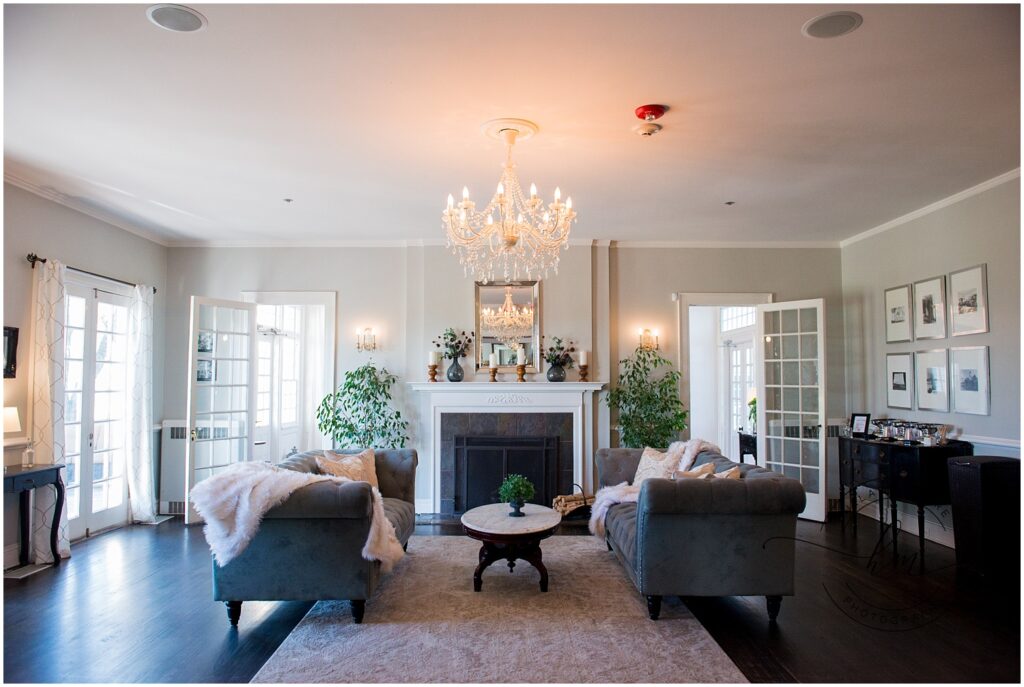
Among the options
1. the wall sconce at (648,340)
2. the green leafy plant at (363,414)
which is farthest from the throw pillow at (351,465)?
the wall sconce at (648,340)

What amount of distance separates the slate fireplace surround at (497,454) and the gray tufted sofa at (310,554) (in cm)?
283

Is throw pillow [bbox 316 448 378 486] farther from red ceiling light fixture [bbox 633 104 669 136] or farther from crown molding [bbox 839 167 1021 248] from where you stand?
crown molding [bbox 839 167 1021 248]

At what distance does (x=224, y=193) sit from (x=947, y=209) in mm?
5743

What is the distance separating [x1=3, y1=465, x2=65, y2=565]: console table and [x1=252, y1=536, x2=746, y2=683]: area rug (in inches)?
88.8

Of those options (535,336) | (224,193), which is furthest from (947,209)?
(224,193)

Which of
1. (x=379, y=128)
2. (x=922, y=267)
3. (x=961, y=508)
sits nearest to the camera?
(x=379, y=128)

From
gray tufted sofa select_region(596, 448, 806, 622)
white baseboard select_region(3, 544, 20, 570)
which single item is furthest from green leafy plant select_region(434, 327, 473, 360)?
white baseboard select_region(3, 544, 20, 570)

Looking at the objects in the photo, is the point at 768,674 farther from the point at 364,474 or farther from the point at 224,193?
the point at 224,193

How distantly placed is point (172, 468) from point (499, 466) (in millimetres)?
3247

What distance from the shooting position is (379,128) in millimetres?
3498

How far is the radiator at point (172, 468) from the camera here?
19.7 feet

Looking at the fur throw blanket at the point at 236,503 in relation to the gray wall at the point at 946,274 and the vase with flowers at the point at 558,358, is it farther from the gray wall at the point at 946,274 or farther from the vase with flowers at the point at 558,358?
the gray wall at the point at 946,274

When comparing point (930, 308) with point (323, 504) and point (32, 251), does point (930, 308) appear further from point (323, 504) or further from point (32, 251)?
point (32, 251)

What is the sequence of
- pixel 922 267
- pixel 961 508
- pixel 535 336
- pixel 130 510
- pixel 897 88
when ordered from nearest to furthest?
pixel 897 88 → pixel 961 508 → pixel 922 267 → pixel 130 510 → pixel 535 336
